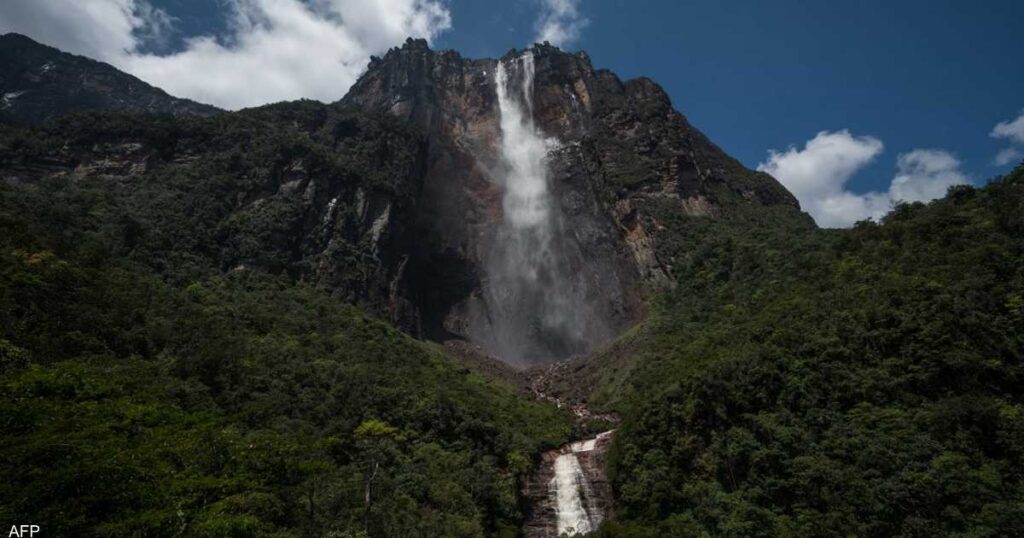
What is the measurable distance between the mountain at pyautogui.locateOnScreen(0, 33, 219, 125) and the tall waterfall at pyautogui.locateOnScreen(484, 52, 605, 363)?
75724 millimetres

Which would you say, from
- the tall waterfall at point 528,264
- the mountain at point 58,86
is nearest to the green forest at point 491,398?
the tall waterfall at point 528,264

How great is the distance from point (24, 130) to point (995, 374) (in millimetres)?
101162

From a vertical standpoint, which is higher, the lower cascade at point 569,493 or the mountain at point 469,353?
the mountain at point 469,353

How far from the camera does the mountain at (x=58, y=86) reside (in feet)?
380

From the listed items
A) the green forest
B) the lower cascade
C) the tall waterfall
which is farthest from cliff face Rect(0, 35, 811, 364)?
the lower cascade

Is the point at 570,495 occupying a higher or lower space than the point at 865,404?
lower

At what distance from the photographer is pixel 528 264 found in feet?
319

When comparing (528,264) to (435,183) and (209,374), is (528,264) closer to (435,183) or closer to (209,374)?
(435,183)

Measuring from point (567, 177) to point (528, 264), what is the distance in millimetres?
19828

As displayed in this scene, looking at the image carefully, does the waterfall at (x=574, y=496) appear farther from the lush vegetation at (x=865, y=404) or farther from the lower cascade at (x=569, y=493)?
the lush vegetation at (x=865, y=404)

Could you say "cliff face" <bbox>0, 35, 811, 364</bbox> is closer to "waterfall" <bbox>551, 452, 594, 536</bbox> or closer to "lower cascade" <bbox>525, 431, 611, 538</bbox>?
"lower cascade" <bbox>525, 431, 611, 538</bbox>

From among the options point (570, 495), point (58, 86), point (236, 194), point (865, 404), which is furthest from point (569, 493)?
point (58, 86)

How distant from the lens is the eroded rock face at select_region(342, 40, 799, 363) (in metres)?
85.5

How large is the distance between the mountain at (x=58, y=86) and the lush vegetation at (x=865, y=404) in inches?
4702
